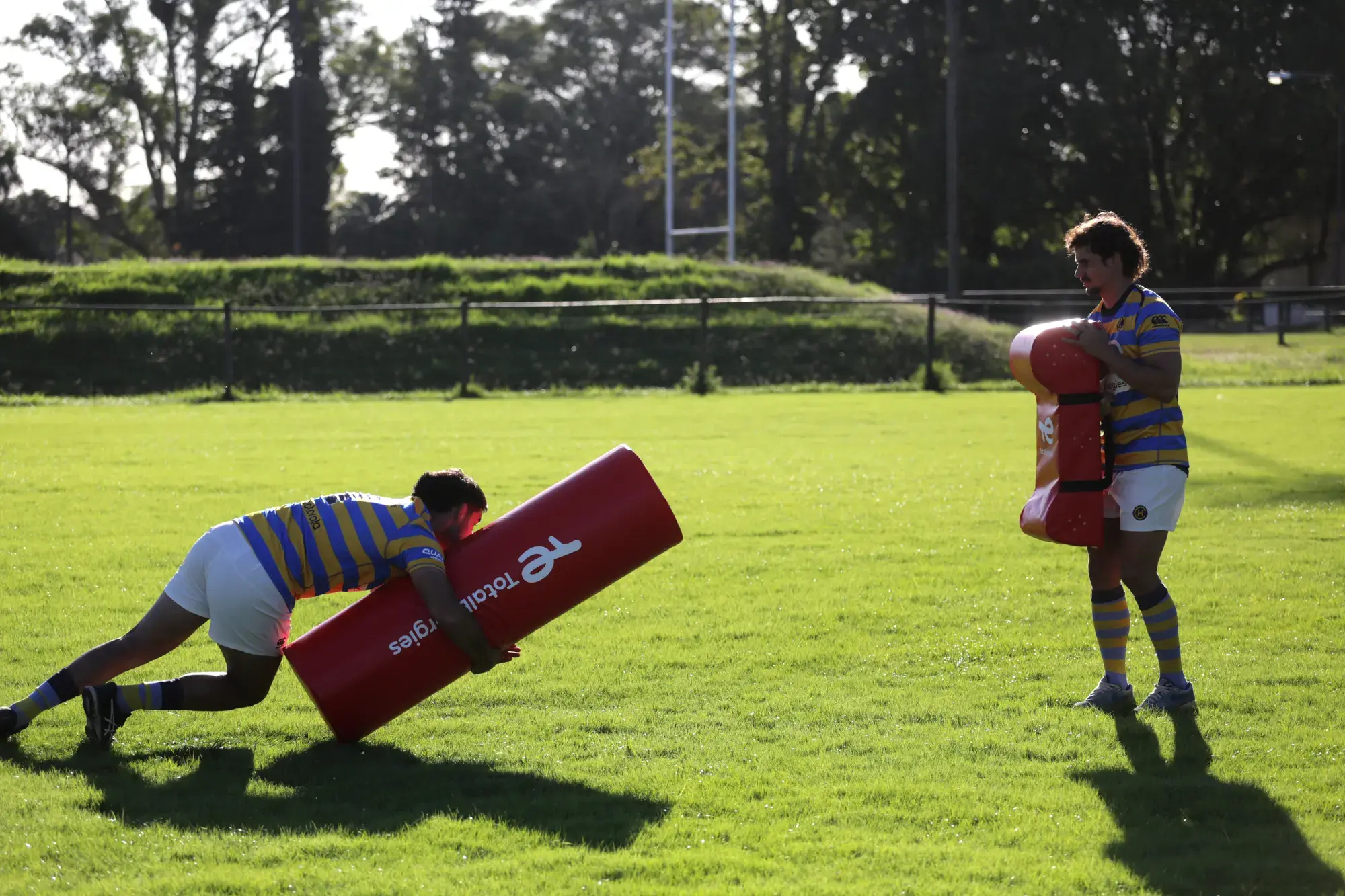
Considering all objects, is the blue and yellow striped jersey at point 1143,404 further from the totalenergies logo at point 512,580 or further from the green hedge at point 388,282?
the green hedge at point 388,282

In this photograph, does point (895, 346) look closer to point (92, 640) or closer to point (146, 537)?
point (146, 537)

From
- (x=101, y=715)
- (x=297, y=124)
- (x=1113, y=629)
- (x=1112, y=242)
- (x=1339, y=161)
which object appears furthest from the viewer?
(x=297, y=124)

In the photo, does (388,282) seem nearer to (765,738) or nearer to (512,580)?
(512,580)

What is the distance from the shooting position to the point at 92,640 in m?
6.05

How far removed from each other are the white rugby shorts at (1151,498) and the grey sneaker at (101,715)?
11.7 feet

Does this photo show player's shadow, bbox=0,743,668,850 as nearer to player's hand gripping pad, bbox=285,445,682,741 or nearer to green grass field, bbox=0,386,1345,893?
green grass field, bbox=0,386,1345,893

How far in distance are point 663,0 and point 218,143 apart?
2229 centimetres

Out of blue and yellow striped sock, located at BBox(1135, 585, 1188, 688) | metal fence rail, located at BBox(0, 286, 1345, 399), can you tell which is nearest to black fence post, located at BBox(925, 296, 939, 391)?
metal fence rail, located at BBox(0, 286, 1345, 399)

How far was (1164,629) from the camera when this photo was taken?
502 centimetres

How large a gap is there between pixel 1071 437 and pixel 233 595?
2.95m

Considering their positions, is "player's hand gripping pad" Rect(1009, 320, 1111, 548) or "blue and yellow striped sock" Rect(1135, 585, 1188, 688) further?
"blue and yellow striped sock" Rect(1135, 585, 1188, 688)

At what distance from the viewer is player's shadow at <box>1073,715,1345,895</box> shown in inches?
137

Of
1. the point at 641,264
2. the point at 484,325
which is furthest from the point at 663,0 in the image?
the point at 484,325

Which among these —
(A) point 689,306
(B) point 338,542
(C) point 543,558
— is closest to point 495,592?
(C) point 543,558
